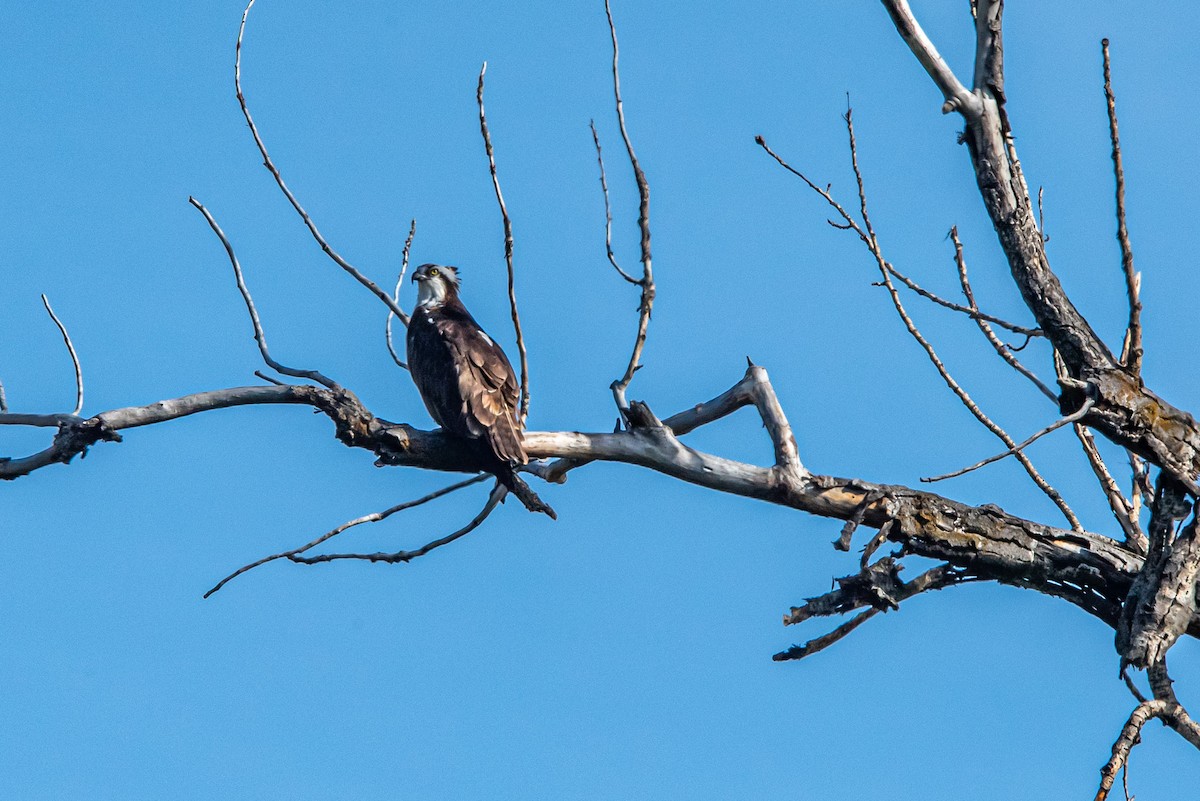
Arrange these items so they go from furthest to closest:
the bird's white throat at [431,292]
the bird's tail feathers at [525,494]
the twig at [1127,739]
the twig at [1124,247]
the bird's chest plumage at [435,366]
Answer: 1. the bird's white throat at [431,292]
2. the bird's chest plumage at [435,366]
3. the bird's tail feathers at [525,494]
4. the twig at [1124,247]
5. the twig at [1127,739]

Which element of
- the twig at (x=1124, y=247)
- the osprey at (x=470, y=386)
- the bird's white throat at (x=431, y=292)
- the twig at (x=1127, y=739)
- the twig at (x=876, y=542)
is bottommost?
the twig at (x=1127, y=739)

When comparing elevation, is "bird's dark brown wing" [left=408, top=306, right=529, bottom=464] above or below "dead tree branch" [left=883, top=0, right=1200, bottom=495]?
above

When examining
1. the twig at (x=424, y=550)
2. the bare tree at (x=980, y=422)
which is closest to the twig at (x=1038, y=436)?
the bare tree at (x=980, y=422)

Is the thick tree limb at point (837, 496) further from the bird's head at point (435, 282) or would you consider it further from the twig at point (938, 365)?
the bird's head at point (435, 282)

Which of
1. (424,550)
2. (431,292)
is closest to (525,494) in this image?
(424,550)

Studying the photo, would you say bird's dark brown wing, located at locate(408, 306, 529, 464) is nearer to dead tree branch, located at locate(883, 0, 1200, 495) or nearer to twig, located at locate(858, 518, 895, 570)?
twig, located at locate(858, 518, 895, 570)

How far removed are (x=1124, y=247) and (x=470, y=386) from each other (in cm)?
339

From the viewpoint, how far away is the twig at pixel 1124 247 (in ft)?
14.3

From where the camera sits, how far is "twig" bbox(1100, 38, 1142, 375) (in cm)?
436

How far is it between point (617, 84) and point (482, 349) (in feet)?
8.95

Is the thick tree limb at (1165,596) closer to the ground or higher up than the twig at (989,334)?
closer to the ground

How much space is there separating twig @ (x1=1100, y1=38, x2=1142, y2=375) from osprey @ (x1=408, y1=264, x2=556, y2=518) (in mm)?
2483

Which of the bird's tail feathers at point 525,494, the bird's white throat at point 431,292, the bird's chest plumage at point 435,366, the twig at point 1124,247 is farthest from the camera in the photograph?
the bird's white throat at point 431,292

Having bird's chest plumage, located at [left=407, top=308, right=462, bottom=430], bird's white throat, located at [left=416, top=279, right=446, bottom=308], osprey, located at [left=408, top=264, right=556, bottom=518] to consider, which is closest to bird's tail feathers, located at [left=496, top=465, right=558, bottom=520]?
osprey, located at [left=408, top=264, right=556, bottom=518]
